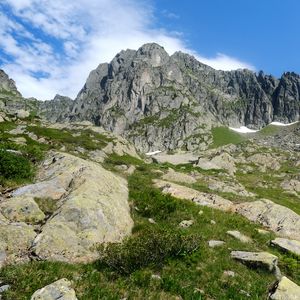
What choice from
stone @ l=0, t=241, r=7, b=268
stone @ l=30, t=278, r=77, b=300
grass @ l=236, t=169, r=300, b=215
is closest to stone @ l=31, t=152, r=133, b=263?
stone @ l=0, t=241, r=7, b=268

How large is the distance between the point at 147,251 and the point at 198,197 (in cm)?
1417

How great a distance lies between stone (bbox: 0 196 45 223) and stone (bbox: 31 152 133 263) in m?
1.05

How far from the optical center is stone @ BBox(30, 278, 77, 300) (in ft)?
40.4

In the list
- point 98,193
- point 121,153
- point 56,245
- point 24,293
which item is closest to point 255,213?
point 98,193

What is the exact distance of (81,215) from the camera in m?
18.4

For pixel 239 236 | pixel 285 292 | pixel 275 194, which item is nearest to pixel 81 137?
pixel 275 194

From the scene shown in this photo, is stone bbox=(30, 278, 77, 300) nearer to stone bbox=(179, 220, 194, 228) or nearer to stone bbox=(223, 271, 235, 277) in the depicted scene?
stone bbox=(223, 271, 235, 277)

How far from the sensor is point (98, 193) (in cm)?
2128

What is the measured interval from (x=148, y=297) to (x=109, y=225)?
6083 mm

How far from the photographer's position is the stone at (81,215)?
16.4m

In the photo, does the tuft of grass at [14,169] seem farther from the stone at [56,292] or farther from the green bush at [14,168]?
the stone at [56,292]

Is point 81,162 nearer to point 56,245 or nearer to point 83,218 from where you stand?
point 83,218

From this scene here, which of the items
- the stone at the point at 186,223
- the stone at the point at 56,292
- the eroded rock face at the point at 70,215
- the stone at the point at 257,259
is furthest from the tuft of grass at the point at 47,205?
the stone at the point at 257,259

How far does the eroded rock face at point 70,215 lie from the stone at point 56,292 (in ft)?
8.85
